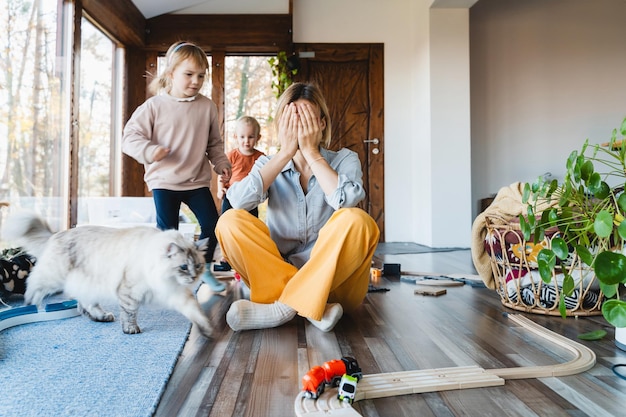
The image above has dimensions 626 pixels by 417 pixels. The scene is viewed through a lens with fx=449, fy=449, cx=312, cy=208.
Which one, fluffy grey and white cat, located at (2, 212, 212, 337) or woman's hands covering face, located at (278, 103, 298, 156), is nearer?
fluffy grey and white cat, located at (2, 212, 212, 337)

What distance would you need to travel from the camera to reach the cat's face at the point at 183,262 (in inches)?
50.9

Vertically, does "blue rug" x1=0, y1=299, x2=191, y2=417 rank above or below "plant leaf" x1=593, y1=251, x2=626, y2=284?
below

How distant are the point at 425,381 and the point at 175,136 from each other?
164 centimetres

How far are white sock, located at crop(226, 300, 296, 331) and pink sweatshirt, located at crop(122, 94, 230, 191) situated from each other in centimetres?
94

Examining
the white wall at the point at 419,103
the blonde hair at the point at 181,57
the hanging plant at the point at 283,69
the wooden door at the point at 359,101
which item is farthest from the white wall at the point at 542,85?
the blonde hair at the point at 181,57

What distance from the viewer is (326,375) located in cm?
91

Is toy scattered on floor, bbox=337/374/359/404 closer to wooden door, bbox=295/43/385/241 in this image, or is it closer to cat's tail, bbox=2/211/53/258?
cat's tail, bbox=2/211/53/258


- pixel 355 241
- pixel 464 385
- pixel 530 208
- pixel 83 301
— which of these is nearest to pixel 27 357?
pixel 83 301

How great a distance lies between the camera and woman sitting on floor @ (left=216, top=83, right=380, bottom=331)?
4.32 ft

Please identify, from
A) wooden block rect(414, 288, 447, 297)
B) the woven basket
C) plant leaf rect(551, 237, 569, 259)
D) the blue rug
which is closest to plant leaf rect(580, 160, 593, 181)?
plant leaf rect(551, 237, 569, 259)

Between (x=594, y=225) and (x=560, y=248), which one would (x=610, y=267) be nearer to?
(x=594, y=225)

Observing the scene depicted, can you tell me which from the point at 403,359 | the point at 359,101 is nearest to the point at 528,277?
the point at 403,359

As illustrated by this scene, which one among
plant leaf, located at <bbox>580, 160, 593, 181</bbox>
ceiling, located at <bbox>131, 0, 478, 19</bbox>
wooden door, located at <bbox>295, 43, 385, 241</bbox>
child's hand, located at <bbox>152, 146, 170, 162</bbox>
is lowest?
plant leaf, located at <bbox>580, 160, 593, 181</bbox>

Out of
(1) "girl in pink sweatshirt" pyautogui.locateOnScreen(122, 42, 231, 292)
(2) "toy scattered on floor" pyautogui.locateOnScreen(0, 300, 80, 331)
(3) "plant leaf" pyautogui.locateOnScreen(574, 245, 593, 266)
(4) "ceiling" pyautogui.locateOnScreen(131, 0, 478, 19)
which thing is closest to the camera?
(3) "plant leaf" pyautogui.locateOnScreen(574, 245, 593, 266)
